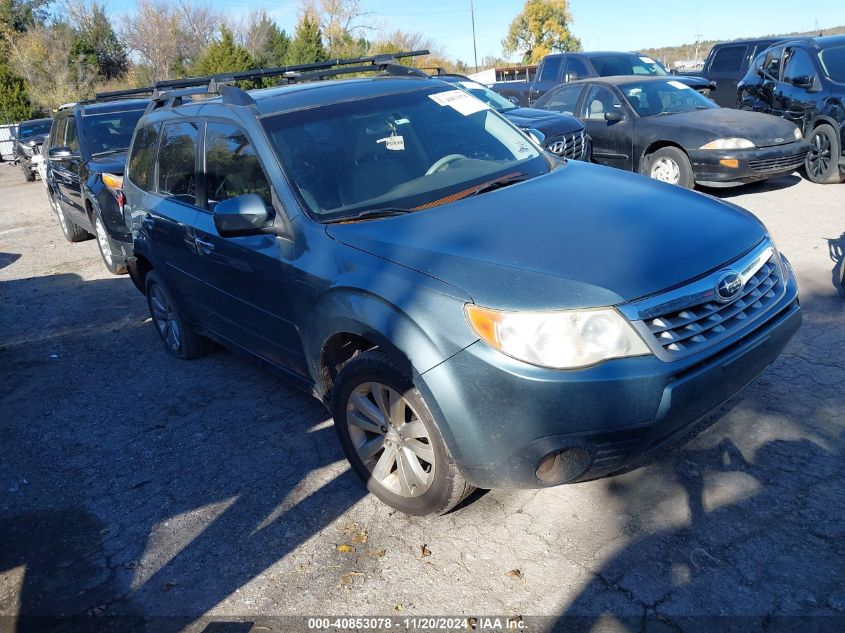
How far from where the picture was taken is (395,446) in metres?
3.27

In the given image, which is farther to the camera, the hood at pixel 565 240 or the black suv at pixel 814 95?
the black suv at pixel 814 95

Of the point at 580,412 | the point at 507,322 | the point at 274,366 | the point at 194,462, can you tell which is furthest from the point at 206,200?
the point at 580,412

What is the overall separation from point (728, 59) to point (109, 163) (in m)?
11.4

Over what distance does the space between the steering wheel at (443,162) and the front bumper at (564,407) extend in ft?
4.85

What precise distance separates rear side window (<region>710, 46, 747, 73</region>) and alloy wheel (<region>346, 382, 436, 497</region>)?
13.0 meters

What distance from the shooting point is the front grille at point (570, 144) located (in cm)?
877

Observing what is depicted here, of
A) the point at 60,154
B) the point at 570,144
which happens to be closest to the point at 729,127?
the point at 570,144

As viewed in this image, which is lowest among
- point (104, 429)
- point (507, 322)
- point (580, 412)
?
point (104, 429)

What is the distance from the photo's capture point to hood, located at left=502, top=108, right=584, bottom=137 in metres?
8.96

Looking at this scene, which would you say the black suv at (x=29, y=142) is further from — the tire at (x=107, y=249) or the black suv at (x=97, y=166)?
the tire at (x=107, y=249)

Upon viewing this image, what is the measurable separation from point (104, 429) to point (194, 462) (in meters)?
0.95

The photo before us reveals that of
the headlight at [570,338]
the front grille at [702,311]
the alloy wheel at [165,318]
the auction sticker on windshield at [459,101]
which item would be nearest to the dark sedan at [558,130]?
the auction sticker on windshield at [459,101]

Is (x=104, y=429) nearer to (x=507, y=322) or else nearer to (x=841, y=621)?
(x=507, y=322)

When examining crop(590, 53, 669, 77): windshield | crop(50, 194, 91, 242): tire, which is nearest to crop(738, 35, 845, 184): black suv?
crop(590, 53, 669, 77): windshield
